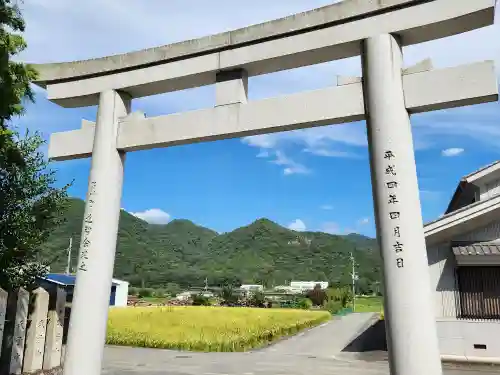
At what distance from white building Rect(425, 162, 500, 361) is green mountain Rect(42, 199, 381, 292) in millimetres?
62483

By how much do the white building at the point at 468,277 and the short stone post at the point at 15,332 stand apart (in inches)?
439

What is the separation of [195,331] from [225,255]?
12579cm

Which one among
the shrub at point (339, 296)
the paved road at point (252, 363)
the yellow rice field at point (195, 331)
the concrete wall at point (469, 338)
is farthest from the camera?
the shrub at point (339, 296)

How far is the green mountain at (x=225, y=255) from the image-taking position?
95.8 m

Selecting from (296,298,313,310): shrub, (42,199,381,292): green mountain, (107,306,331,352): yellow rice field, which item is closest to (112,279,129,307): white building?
(107,306,331,352): yellow rice field

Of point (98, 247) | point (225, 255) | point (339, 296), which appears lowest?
point (339, 296)

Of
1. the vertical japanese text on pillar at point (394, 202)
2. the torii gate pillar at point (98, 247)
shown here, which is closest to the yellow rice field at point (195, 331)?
the torii gate pillar at point (98, 247)

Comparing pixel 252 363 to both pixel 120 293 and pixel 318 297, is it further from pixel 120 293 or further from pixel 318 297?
pixel 318 297

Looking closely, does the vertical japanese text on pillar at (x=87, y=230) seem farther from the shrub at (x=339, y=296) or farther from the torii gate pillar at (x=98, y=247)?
the shrub at (x=339, y=296)

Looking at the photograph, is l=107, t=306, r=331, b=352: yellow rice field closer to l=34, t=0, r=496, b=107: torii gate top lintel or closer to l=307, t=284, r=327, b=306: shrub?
l=34, t=0, r=496, b=107: torii gate top lintel

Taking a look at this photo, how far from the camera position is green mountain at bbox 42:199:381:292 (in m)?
95.8

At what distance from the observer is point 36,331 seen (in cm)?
855

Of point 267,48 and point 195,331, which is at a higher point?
point 267,48

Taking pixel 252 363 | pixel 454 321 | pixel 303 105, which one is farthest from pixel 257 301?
pixel 303 105
